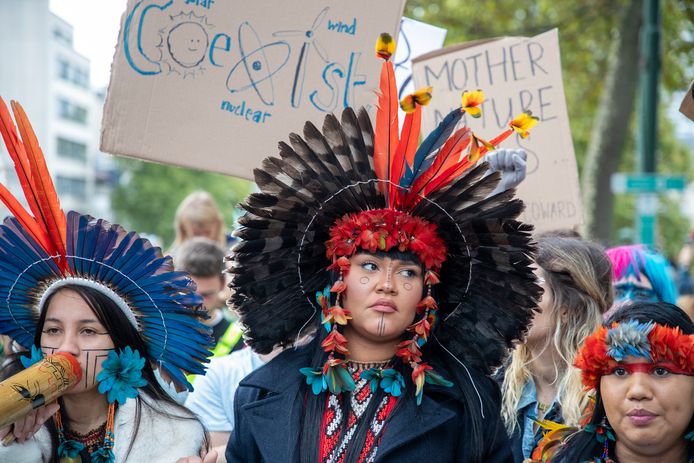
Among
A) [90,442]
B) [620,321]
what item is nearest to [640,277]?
[620,321]

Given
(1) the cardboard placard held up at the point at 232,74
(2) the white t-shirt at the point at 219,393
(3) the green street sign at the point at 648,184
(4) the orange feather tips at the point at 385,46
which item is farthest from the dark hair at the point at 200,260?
(3) the green street sign at the point at 648,184

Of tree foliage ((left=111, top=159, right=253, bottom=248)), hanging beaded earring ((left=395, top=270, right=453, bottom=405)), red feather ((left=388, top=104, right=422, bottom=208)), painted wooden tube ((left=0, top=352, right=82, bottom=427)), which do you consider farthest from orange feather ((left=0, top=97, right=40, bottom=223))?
tree foliage ((left=111, top=159, right=253, bottom=248))

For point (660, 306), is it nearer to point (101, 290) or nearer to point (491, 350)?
point (491, 350)

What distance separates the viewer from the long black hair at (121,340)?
3037 mm

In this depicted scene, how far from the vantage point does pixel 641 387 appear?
2805 mm

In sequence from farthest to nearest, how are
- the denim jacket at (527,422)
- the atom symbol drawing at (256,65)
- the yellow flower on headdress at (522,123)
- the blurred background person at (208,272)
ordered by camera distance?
the blurred background person at (208,272), the atom symbol drawing at (256,65), the denim jacket at (527,422), the yellow flower on headdress at (522,123)

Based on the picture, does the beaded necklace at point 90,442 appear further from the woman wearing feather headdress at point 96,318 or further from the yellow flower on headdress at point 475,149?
the yellow flower on headdress at point 475,149

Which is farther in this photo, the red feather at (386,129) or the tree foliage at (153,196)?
the tree foliage at (153,196)

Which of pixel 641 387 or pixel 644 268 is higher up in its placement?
pixel 644 268

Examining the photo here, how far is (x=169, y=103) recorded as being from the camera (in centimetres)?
404

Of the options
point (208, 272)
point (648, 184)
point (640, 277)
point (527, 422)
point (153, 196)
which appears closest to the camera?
point (527, 422)

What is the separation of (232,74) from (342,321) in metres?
1.67

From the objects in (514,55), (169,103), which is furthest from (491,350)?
(514,55)

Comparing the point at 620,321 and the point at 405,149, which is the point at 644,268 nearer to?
the point at 620,321
